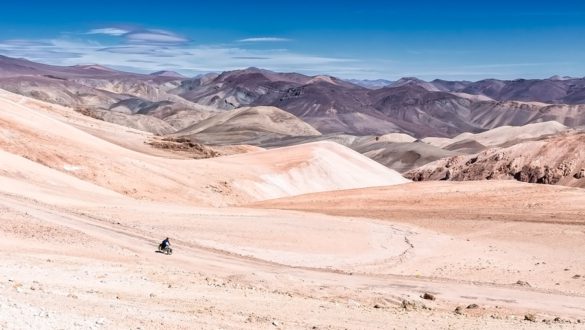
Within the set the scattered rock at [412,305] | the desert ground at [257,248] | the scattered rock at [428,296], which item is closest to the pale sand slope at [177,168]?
the desert ground at [257,248]

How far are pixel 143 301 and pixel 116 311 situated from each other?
157 cm

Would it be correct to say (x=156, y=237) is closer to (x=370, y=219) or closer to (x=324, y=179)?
(x=370, y=219)

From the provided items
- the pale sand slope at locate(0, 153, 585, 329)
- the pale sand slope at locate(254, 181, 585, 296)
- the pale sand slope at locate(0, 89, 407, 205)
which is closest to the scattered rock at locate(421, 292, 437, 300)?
the pale sand slope at locate(0, 153, 585, 329)

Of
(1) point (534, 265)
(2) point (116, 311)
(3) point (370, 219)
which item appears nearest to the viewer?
(2) point (116, 311)

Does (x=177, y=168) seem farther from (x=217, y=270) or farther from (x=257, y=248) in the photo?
(x=217, y=270)

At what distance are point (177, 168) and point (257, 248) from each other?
2454 centimetres

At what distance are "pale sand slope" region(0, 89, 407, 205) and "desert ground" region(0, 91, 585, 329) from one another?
0.20 meters

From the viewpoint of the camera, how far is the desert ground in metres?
14.9

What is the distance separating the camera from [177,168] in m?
51.1

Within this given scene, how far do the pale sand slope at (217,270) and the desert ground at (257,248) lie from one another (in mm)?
88

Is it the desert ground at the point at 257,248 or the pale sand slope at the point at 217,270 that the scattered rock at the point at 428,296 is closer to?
the desert ground at the point at 257,248

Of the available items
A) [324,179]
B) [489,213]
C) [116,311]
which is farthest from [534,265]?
[324,179]

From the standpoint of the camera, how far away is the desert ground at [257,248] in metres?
14.9

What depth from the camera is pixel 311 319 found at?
48.1ft
